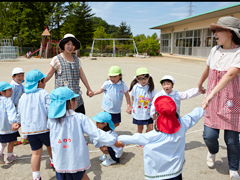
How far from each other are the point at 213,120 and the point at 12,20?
136ft

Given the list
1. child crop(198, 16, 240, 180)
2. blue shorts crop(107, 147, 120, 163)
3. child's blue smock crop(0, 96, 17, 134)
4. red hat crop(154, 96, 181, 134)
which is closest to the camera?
red hat crop(154, 96, 181, 134)

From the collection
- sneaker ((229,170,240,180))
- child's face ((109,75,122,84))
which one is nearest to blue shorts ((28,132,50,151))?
child's face ((109,75,122,84))

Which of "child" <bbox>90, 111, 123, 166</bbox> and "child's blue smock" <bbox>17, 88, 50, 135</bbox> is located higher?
"child's blue smock" <bbox>17, 88, 50, 135</bbox>

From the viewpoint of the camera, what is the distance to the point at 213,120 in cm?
291

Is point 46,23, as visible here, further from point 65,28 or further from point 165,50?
point 165,50

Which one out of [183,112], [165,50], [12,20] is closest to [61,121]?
[183,112]

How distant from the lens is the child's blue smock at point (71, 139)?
2229 millimetres

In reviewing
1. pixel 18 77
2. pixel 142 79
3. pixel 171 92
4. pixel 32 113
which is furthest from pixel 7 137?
pixel 171 92

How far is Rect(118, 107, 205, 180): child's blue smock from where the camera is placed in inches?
82.2

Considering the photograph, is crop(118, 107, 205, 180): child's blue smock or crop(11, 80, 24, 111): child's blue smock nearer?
crop(118, 107, 205, 180): child's blue smock

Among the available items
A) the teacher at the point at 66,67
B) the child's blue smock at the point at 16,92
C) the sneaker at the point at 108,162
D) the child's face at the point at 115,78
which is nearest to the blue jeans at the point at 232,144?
the sneaker at the point at 108,162

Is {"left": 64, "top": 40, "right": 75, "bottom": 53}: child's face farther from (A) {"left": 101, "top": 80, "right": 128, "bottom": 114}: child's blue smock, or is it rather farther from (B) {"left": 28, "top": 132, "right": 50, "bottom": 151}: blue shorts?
(B) {"left": 28, "top": 132, "right": 50, "bottom": 151}: blue shorts

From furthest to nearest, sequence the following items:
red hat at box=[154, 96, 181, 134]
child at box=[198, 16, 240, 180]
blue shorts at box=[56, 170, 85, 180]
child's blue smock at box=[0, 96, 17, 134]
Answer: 1. child's blue smock at box=[0, 96, 17, 134]
2. child at box=[198, 16, 240, 180]
3. blue shorts at box=[56, 170, 85, 180]
4. red hat at box=[154, 96, 181, 134]

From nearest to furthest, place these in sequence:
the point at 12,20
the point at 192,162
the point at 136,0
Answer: the point at 136,0 < the point at 192,162 < the point at 12,20
